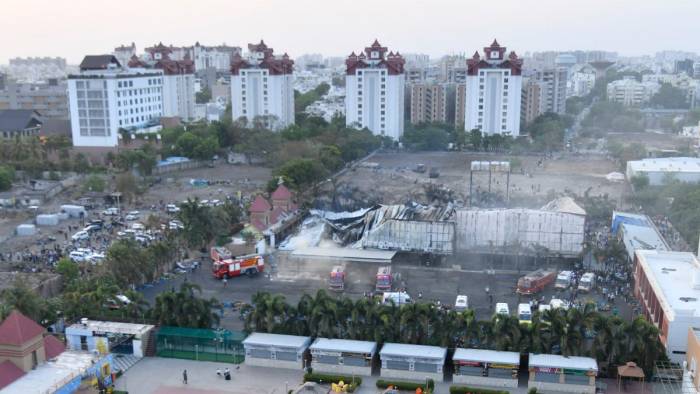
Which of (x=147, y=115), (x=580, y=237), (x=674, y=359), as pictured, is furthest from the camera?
(x=147, y=115)

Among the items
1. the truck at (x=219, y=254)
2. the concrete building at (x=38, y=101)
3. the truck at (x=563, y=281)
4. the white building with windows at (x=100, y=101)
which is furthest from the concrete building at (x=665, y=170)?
the concrete building at (x=38, y=101)

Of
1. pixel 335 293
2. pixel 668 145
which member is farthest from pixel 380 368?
pixel 668 145

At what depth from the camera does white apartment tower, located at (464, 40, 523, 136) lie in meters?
55.8

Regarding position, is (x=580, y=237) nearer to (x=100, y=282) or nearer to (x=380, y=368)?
(x=380, y=368)

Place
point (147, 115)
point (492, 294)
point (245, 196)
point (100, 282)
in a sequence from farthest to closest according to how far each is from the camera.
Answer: point (147, 115), point (245, 196), point (492, 294), point (100, 282)

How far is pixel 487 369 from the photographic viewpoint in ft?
54.4

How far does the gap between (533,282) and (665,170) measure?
21191 mm

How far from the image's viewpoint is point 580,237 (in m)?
26.3

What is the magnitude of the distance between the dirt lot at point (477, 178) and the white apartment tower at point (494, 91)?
4.66m

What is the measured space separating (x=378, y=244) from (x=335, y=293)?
457 cm

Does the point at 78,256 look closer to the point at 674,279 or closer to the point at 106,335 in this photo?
the point at 106,335

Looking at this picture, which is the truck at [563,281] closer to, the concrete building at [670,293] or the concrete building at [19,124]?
the concrete building at [670,293]

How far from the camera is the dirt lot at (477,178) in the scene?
3731 centimetres

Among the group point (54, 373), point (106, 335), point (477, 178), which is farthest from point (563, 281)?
point (477, 178)
